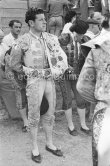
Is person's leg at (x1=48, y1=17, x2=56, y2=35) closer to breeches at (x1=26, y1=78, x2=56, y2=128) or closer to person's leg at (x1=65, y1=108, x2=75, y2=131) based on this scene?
person's leg at (x1=65, y1=108, x2=75, y2=131)

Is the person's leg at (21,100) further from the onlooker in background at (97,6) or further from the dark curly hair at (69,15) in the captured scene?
the onlooker in background at (97,6)

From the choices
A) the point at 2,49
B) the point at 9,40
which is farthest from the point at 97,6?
the point at 2,49

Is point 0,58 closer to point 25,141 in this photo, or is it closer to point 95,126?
point 25,141

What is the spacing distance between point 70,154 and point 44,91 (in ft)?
2.96

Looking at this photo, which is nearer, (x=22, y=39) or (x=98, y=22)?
(x=22, y=39)

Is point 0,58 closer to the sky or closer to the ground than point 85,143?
closer to the sky

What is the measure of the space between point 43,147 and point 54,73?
1129 millimetres

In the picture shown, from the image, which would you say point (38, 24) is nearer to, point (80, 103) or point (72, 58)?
point (72, 58)

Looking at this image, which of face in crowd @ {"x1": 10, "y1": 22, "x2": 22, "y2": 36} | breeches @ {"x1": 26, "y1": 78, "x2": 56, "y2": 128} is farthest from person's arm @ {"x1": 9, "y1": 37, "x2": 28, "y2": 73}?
face in crowd @ {"x1": 10, "y1": 22, "x2": 22, "y2": 36}

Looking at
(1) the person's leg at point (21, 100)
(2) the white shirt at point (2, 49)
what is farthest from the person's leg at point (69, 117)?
(2) the white shirt at point (2, 49)

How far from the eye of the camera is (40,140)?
4809 mm

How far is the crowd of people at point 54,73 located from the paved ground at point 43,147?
11 cm

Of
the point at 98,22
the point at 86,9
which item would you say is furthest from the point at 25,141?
the point at 86,9

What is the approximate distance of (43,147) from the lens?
4574 millimetres
